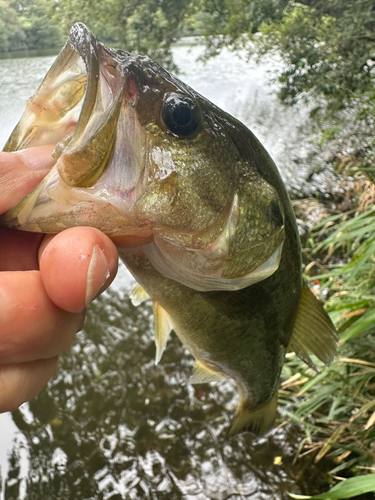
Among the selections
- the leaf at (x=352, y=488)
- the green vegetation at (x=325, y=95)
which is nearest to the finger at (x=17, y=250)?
the leaf at (x=352, y=488)

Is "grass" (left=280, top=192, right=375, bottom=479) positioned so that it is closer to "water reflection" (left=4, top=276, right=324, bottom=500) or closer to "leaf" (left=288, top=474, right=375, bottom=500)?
"water reflection" (left=4, top=276, right=324, bottom=500)

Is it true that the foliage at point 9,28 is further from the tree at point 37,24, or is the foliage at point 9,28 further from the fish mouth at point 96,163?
the fish mouth at point 96,163

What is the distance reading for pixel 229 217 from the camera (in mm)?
923

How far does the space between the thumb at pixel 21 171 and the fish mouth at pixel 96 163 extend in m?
0.05

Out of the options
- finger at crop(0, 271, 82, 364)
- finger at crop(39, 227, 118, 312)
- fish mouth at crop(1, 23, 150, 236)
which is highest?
fish mouth at crop(1, 23, 150, 236)

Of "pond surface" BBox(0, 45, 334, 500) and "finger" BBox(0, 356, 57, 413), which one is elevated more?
"finger" BBox(0, 356, 57, 413)

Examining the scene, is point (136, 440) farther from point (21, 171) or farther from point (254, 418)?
point (21, 171)

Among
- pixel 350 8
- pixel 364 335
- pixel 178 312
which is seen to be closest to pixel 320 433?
pixel 364 335

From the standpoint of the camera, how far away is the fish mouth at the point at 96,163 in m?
0.74

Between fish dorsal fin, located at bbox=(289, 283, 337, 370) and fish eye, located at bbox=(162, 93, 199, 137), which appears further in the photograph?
fish dorsal fin, located at bbox=(289, 283, 337, 370)

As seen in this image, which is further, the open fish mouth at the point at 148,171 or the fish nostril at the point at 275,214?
the fish nostril at the point at 275,214

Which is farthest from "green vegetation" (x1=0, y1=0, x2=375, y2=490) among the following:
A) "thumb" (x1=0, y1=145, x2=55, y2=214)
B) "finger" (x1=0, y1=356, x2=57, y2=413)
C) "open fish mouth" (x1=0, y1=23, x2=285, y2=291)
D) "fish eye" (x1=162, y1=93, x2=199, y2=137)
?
"thumb" (x1=0, y1=145, x2=55, y2=214)

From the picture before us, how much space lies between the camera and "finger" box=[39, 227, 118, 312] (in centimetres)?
73

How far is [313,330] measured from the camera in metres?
1.38
